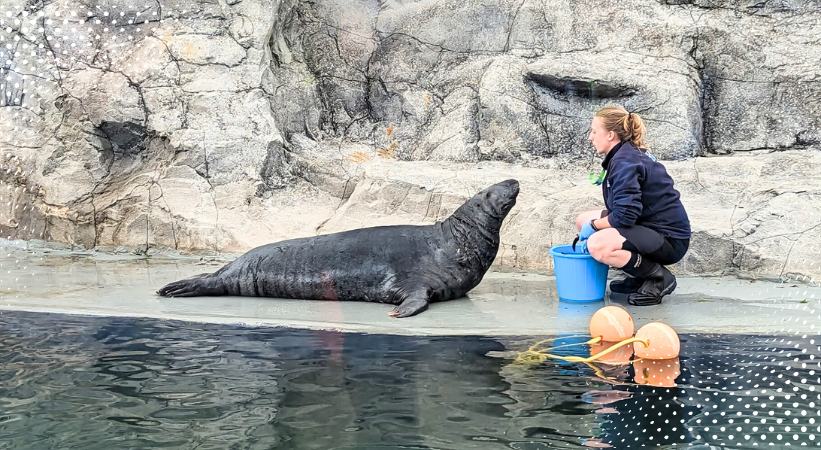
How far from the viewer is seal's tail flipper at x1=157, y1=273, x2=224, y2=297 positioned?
17.5 ft

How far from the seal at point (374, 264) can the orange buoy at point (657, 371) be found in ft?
5.38

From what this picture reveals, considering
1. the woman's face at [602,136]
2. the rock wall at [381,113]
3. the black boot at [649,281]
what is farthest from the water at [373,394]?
the rock wall at [381,113]

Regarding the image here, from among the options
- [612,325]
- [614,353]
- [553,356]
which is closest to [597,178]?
[612,325]

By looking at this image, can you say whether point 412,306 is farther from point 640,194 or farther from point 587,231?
point 640,194

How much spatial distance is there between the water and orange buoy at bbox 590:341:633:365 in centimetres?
9

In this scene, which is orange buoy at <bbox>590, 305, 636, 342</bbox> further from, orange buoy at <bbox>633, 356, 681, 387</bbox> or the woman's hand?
the woman's hand

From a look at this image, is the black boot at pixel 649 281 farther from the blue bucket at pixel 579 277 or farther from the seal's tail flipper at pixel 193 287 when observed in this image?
the seal's tail flipper at pixel 193 287

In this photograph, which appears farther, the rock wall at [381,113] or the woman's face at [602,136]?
the rock wall at [381,113]

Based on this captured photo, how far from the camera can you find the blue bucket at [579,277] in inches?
200

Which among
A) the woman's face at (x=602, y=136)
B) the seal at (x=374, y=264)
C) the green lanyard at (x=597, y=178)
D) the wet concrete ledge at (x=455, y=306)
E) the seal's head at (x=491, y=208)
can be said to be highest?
the woman's face at (x=602, y=136)

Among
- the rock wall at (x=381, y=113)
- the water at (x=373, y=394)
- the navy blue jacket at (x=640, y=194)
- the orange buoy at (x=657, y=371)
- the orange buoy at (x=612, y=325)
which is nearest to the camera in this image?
the water at (x=373, y=394)

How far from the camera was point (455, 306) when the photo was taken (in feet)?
16.8

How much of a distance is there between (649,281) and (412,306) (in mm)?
1355

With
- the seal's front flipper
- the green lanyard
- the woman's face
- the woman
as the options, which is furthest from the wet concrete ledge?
the woman's face
